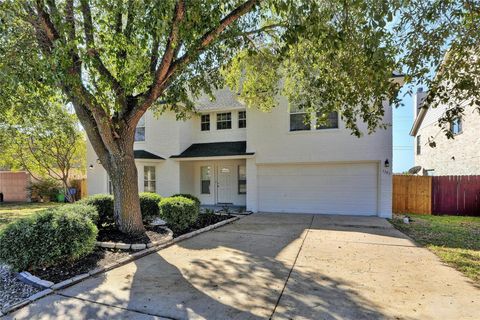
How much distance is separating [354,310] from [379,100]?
4.11 metres

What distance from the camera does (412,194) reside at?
42.3 ft

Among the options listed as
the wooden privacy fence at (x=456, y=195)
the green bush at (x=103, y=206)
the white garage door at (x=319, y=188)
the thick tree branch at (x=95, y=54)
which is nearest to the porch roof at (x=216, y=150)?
the white garage door at (x=319, y=188)

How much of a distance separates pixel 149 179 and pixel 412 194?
12.8m

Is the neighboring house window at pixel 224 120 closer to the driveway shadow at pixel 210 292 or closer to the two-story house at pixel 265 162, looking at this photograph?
the two-story house at pixel 265 162

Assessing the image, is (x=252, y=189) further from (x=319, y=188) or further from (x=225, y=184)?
(x=319, y=188)

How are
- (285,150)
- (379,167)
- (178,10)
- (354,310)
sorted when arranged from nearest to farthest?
(354,310) → (178,10) → (379,167) → (285,150)

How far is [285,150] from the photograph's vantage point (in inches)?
490

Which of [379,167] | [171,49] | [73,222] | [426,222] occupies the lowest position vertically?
[426,222]

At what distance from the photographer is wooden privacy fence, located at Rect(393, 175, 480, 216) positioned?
40.3 feet

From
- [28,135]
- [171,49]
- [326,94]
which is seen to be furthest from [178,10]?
[28,135]

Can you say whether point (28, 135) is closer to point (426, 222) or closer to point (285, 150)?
point (285, 150)

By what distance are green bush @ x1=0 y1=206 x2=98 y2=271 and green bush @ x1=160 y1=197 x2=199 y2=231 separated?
2836 mm

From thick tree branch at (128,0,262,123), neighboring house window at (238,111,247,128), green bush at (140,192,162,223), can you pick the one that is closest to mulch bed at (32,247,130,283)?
green bush at (140,192,162,223)

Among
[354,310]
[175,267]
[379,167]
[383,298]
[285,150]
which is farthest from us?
[285,150]
